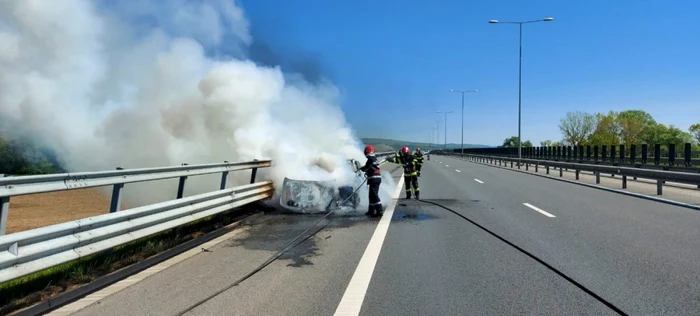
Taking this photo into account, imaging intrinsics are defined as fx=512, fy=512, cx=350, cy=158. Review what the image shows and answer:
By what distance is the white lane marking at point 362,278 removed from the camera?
4563 millimetres

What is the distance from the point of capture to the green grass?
4781mm

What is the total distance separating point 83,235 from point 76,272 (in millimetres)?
707

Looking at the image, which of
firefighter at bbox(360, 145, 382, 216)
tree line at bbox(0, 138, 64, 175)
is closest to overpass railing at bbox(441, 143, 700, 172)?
firefighter at bbox(360, 145, 382, 216)

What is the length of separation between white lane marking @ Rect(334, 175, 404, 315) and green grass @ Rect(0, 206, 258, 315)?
2.77 meters

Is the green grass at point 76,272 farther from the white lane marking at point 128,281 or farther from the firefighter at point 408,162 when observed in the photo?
the firefighter at point 408,162

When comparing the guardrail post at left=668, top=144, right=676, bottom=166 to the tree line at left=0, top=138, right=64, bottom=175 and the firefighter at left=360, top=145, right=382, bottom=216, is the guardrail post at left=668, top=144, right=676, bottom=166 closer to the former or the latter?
the firefighter at left=360, top=145, right=382, bottom=216

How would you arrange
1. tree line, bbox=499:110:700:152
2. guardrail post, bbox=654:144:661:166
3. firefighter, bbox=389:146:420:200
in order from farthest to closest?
tree line, bbox=499:110:700:152, guardrail post, bbox=654:144:661:166, firefighter, bbox=389:146:420:200

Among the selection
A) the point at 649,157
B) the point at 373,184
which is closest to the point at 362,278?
the point at 373,184

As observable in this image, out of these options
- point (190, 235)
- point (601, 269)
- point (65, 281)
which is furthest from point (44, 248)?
point (601, 269)

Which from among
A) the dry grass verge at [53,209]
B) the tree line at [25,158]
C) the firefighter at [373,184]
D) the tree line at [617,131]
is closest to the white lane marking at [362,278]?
the firefighter at [373,184]

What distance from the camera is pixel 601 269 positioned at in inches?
236

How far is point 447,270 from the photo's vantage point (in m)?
5.95

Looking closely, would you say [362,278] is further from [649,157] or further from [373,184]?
[649,157]

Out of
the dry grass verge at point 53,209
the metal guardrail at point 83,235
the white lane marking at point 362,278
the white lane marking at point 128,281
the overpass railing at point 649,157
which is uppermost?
the overpass railing at point 649,157
